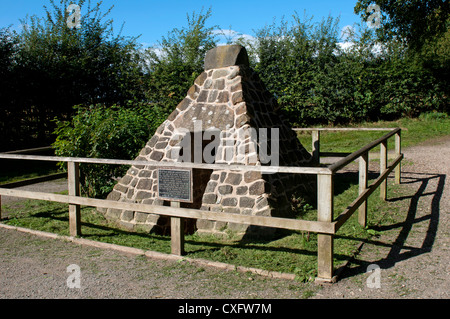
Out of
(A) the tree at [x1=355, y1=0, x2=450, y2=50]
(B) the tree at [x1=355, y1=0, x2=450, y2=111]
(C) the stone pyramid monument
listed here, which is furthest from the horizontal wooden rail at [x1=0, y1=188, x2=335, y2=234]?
(A) the tree at [x1=355, y1=0, x2=450, y2=50]

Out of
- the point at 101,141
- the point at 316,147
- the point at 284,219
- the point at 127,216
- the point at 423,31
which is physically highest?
the point at 423,31

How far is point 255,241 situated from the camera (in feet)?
20.0

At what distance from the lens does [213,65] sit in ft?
24.7

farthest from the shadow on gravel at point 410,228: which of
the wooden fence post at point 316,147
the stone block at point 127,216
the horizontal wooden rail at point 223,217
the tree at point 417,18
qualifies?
the tree at point 417,18

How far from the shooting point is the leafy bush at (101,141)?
28.9ft

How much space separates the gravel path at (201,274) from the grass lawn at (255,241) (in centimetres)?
30

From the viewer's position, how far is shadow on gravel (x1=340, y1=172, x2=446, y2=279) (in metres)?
4.81

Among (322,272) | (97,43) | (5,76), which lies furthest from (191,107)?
(97,43)

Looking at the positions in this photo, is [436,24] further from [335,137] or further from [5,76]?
Answer: [5,76]

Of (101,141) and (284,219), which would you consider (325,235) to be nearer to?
(284,219)

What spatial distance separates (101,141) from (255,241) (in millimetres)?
4385

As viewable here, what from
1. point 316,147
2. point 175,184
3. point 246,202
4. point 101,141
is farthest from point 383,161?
point 101,141

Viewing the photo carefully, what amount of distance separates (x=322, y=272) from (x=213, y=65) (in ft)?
14.6

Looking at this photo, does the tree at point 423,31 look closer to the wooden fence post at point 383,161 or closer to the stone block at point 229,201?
the wooden fence post at point 383,161
